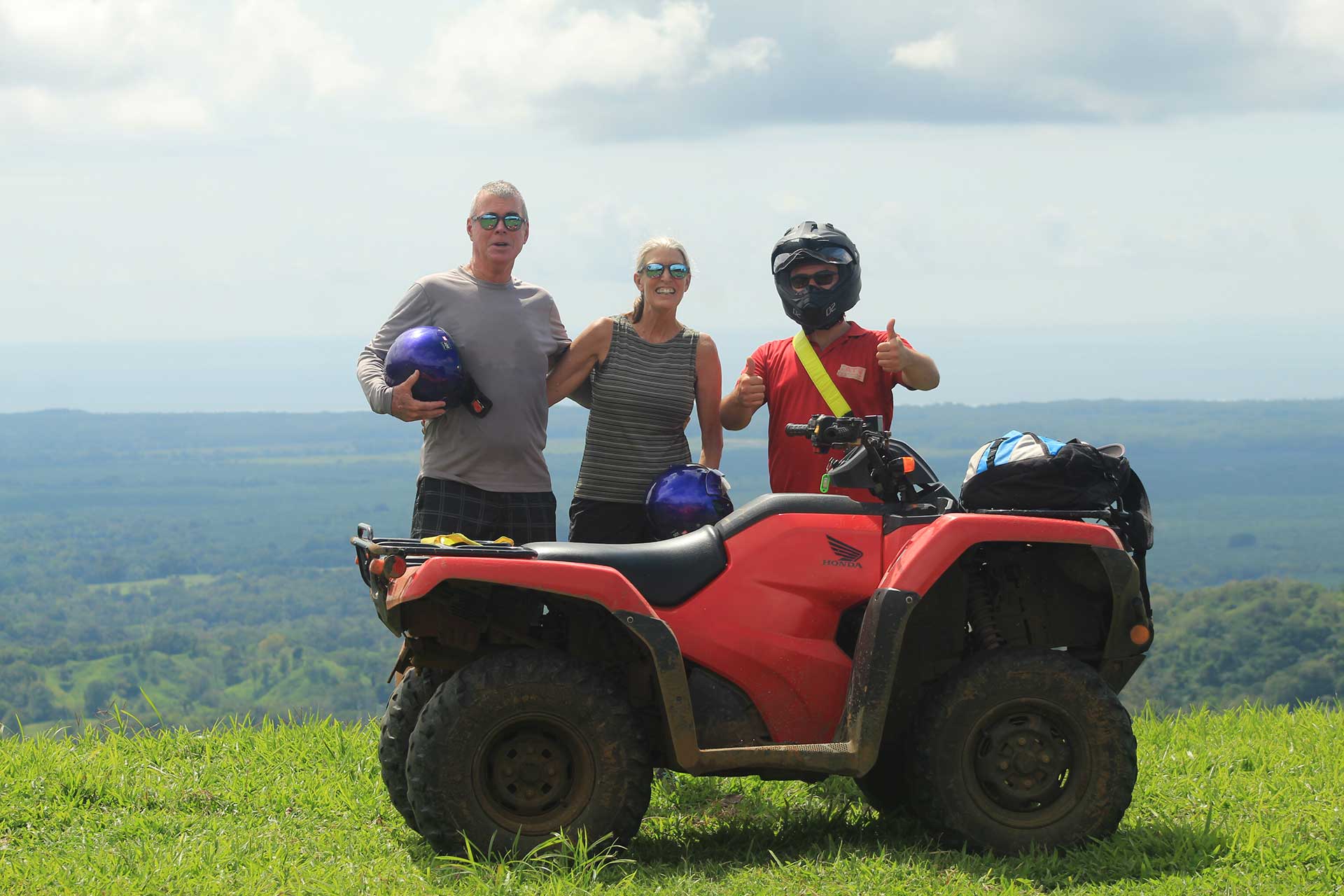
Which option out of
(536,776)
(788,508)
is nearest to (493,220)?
(788,508)

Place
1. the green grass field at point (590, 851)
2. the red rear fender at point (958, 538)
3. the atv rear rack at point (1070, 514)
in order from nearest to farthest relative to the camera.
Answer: the green grass field at point (590, 851) < the red rear fender at point (958, 538) < the atv rear rack at point (1070, 514)

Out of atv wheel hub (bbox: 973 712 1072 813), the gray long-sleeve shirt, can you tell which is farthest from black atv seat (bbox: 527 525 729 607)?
atv wheel hub (bbox: 973 712 1072 813)

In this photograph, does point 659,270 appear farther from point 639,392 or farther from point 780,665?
point 780,665

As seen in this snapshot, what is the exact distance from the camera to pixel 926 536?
232 inches

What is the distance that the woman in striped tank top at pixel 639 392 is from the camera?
22.9 feet

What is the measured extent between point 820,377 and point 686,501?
0.87 metres

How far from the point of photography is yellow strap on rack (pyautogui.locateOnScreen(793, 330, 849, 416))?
22.3 ft

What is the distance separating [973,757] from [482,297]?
9.80 ft

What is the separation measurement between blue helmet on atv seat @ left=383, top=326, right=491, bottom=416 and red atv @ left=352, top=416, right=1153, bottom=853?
2.68 ft

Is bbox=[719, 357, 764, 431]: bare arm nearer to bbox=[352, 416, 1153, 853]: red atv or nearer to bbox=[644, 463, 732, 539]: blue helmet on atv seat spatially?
bbox=[644, 463, 732, 539]: blue helmet on atv seat

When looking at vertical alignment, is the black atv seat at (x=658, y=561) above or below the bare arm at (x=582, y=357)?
below

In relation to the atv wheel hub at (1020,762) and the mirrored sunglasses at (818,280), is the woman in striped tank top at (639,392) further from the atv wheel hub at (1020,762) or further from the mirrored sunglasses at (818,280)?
the atv wheel hub at (1020,762)

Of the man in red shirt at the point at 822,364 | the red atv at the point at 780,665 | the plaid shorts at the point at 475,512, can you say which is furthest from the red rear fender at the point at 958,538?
the plaid shorts at the point at 475,512

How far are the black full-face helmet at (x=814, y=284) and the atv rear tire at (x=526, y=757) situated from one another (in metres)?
2.07
